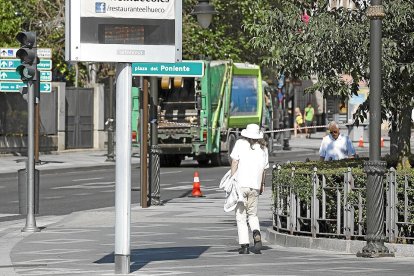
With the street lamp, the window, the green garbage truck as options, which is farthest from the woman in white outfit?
the window

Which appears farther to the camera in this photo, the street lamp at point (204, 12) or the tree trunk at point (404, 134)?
the street lamp at point (204, 12)

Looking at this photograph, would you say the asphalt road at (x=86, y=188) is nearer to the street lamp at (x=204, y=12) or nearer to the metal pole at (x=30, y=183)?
the metal pole at (x=30, y=183)

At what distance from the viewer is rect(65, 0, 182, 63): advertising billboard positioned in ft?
46.6

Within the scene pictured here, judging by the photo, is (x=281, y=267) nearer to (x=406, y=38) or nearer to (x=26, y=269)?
(x=26, y=269)

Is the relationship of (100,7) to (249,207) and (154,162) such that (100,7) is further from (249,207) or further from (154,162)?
(154,162)

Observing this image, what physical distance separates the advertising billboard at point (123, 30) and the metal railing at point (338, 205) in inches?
143

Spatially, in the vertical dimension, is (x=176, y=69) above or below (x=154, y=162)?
above

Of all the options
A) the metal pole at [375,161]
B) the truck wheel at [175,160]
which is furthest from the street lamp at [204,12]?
the metal pole at [375,161]

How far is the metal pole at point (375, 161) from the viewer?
645 inches

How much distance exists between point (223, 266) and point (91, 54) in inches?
118

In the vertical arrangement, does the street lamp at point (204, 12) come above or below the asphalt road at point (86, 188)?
above

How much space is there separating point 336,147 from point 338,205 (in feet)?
23.8

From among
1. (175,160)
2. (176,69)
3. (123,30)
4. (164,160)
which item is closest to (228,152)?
(175,160)

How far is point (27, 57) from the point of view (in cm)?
2222
